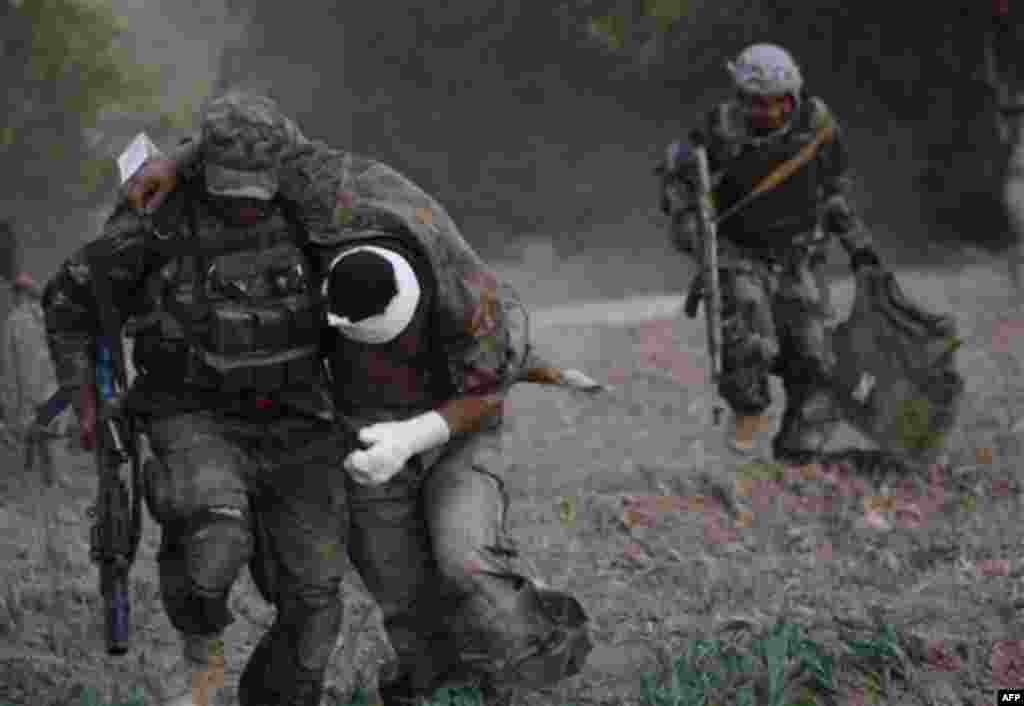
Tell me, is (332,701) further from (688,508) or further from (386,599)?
(688,508)

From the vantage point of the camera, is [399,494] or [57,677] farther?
[57,677]

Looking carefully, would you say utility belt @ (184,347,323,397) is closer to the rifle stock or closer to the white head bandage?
the white head bandage

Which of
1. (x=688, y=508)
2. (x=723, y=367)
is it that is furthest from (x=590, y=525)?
(x=723, y=367)

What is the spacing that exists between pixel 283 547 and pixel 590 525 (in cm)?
240

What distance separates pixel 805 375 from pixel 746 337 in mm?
409

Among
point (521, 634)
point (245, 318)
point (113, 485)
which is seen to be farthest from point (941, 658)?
point (113, 485)

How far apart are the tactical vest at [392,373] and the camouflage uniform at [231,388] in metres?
0.05

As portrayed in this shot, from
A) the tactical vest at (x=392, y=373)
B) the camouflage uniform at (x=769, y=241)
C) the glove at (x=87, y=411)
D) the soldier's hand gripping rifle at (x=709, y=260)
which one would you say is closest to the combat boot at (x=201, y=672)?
the glove at (x=87, y=411)

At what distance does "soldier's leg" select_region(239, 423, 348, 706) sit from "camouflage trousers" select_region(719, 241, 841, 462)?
122 inches

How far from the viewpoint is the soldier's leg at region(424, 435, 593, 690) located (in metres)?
4.34

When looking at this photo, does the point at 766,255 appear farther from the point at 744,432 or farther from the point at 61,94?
the point at 61,94

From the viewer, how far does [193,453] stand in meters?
4.26

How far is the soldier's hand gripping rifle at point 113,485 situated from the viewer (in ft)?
14.3

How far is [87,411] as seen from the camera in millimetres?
4422
